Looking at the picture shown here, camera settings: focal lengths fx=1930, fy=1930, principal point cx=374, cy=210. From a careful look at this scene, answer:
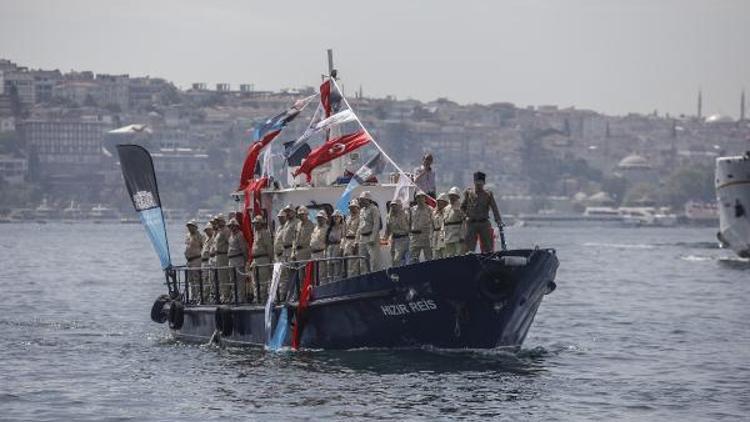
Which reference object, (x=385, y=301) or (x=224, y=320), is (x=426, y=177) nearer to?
(x=385, y=301)

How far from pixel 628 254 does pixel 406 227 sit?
89505mm

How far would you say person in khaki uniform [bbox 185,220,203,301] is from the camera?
41750 millimetres

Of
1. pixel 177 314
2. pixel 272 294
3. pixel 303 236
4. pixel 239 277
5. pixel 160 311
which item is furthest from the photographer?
pixel 160 311

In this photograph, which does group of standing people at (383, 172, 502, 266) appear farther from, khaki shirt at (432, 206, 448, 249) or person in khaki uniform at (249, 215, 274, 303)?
person in khaki uniform at (249, 215, 274, 303)

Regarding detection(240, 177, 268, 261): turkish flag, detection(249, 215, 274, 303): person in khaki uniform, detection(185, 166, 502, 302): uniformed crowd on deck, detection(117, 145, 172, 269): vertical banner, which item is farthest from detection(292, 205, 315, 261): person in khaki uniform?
detection(117, 145, 172, 269): vertical banner

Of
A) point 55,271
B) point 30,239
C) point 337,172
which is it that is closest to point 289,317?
point 337,172

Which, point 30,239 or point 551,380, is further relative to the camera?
point 30,239

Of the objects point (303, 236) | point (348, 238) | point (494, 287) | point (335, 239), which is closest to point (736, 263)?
point (303, 236)

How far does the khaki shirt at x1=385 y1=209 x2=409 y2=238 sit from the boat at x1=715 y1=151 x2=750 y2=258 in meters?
59.2

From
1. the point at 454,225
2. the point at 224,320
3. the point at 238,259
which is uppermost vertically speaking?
the point at 454,225

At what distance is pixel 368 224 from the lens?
35625 millimetres

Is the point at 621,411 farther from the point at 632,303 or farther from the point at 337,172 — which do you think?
the point at 632,303

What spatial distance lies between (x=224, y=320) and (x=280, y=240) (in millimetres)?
2394

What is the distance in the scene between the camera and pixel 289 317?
120ft
